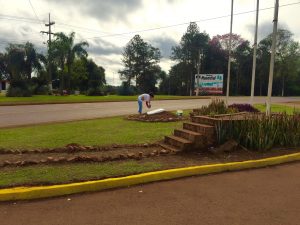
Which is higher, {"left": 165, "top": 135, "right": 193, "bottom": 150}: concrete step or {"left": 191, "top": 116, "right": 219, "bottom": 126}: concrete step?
{"left": 191, "top": 116, "right": 219, "bottom": 126}: concrete step

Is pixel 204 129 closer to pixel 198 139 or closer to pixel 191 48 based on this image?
pixel 198 139

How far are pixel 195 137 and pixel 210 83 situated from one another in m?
47.6

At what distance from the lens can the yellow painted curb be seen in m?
4.66

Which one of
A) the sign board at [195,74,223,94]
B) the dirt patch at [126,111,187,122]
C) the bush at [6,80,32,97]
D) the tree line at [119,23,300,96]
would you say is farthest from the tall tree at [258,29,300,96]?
the dirt patch at [126,111,187,122]

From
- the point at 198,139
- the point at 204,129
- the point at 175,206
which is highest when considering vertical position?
the point at 204,129

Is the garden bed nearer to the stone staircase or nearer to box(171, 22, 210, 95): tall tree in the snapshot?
the stone staircase

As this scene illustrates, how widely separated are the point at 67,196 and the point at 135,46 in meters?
86.1

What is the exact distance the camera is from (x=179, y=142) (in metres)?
7.71

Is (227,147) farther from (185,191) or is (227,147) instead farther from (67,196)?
(67,196)

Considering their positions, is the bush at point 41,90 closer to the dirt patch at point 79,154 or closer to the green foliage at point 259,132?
the dirt patch at point 79,154

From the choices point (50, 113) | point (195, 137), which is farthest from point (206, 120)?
point (50, 113)

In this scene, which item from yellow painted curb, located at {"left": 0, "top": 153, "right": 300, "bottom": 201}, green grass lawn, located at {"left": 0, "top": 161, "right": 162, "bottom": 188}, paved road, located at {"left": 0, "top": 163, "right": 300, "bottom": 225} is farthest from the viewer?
green grass lawn, located at {"left": 0, "top": 161, "right": 162, "bottom": 188}

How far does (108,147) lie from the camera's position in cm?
798

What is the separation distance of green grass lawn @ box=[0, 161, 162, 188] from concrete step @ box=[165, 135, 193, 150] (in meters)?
1.31
